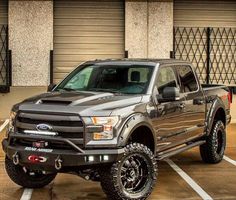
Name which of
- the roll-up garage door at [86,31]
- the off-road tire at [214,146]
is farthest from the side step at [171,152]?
the roll-up garage door at [86,31]

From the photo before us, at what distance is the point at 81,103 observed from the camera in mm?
6516

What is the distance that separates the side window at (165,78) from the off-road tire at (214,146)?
5.44 feet

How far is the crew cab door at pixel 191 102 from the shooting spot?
8.27 metres

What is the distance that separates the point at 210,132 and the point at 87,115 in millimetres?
3585

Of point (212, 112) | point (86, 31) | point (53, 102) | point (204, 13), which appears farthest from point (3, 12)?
point (53, 102)

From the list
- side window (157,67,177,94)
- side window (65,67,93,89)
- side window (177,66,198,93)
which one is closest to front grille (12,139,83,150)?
side window (65,67,93,89)

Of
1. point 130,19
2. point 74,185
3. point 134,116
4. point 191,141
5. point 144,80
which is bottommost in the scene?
point 74,185

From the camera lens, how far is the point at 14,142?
264 inches

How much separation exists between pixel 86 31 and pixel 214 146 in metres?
7.60

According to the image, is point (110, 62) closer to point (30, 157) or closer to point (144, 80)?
point (144, 80)

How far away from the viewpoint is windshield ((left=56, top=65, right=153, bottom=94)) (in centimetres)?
742

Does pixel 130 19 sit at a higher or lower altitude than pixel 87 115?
higher

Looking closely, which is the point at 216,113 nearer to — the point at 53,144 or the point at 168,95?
the point at 168,95

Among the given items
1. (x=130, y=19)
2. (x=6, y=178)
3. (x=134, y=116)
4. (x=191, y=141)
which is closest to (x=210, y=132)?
(x=191, y=141)
